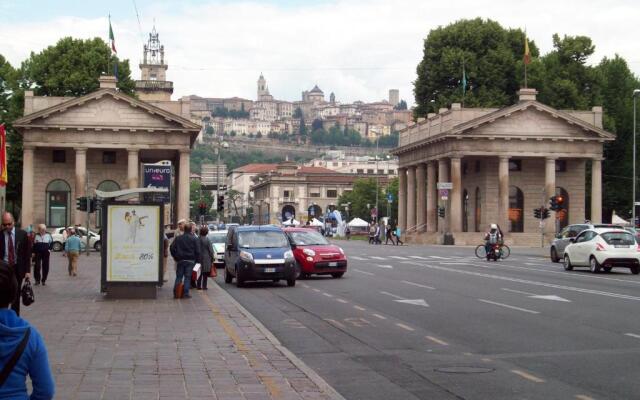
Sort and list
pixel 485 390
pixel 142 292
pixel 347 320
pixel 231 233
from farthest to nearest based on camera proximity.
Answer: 1. pixel 231 233
2. pixel 142 292
3. pixel 347 320
4. pixel 485 390

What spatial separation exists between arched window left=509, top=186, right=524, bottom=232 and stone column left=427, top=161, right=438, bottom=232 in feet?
23.3

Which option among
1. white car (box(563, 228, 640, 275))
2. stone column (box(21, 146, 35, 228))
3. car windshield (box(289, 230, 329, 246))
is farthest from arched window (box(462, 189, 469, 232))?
car windshield (box(289, 230, 329, 246))

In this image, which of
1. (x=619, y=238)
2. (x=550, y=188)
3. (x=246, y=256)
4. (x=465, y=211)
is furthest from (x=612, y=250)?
(x=465, y=211)

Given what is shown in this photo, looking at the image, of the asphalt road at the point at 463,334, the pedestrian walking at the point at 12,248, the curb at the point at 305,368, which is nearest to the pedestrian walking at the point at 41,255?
the asphalt road at the point at 463,334

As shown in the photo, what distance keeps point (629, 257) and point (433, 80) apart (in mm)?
61300

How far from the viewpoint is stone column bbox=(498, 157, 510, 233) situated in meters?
82.2

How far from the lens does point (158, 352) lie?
44.0 feet

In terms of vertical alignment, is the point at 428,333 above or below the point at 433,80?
below

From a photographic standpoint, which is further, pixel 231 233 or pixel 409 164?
pixel 409 164

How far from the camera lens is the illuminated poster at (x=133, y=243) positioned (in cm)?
2334

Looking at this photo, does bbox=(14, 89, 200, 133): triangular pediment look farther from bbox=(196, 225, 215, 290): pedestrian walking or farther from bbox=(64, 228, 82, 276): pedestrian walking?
bbox=(196, 225, 215, 290): pedestrian walking

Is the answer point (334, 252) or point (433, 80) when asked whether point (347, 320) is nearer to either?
point (334, 252)

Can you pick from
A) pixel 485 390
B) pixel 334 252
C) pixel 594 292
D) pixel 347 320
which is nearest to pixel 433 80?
pixel 334 252

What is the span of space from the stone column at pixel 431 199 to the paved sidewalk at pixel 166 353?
6884 centimetres
